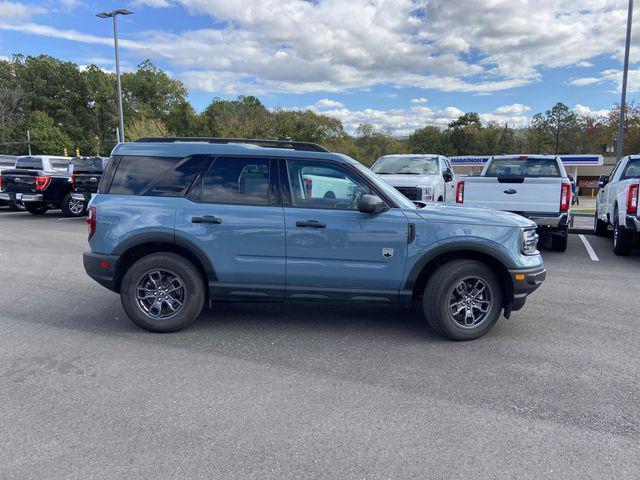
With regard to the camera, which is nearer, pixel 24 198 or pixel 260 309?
pixel 260 309

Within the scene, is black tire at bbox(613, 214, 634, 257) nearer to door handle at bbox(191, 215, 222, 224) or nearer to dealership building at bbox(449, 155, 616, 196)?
door handle at bbox(191, 215, 222, 224)

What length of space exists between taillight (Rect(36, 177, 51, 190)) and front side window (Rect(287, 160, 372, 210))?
1302 centimetres

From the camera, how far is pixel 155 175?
493 centimetres

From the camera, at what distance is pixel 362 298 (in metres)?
4.80

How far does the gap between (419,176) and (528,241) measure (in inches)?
245

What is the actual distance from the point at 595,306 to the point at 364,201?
3548 millimetres

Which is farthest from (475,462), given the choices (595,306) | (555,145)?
(555,145)

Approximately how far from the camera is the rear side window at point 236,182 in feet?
15.9

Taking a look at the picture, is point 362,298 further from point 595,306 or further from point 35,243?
→ point 35,243

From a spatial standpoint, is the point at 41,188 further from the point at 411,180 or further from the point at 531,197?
the point at 531,197

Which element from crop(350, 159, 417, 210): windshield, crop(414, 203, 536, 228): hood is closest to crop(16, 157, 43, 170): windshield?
crop(350, 159, 417, 210): windshield

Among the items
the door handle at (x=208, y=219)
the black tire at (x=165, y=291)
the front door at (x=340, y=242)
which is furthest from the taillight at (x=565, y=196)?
the black tire at (x=165, y=291)

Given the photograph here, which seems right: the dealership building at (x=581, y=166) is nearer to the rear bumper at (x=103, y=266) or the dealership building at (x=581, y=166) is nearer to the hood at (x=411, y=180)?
the hood at (x=411, y=180)

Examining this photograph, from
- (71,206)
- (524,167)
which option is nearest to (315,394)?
(524,167)
